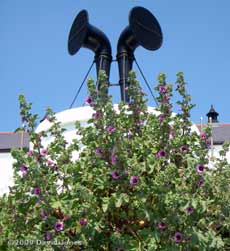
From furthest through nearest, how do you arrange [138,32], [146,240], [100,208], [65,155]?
1. [138,32]
2. [65,155]
3. [100,208]
4. [146,240]

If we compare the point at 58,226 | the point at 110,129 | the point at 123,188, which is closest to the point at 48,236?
the point at 58,226

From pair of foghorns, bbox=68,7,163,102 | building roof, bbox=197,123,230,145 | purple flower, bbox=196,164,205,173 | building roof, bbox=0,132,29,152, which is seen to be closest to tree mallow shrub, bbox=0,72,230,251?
purple flower, bbox=196,164,205,173

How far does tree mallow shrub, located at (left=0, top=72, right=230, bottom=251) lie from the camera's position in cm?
441

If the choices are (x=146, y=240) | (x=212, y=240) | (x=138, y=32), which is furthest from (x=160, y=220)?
(x=138, y=32)

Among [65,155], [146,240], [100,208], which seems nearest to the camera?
[146,240]

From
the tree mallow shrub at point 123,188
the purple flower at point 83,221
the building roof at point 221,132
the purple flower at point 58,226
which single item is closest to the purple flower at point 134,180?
the tree mallow shrub at point 123,188

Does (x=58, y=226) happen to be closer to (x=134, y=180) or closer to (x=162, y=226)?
(x=134, y=180)

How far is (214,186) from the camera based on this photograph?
466 cm

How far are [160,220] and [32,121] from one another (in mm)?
1623

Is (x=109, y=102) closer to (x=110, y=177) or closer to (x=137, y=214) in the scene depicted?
(x=110, y=177)

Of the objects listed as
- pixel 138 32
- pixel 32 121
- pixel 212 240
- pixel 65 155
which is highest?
pixel 138 32

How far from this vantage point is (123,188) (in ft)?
15.0

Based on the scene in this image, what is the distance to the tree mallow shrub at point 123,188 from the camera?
4414 mm

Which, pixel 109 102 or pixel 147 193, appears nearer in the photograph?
pixel 147 193
